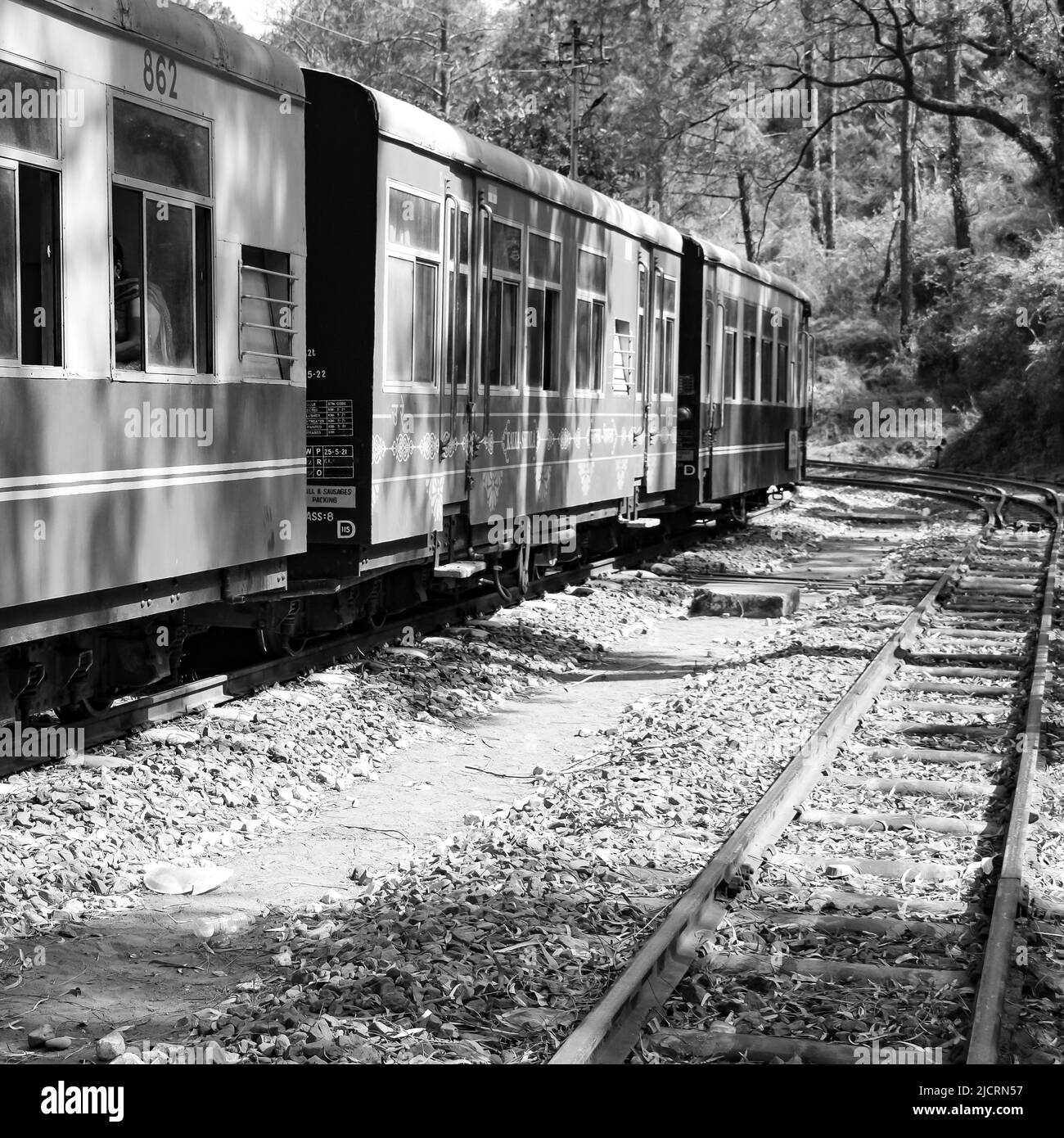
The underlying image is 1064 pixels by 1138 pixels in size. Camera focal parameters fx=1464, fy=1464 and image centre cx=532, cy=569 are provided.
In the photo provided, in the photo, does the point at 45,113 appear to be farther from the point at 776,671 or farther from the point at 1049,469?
the point at 1049,469

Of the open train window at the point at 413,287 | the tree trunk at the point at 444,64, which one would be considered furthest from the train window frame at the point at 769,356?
the tree trunk at the point at 444,64

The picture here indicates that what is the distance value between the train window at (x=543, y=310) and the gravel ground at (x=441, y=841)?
2555 millimetres

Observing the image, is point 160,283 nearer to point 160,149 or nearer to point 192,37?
point 160,149

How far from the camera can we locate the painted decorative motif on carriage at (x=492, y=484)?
1162 centimetres

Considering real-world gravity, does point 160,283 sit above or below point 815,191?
below

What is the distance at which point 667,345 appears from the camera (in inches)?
675

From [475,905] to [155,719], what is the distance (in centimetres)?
324

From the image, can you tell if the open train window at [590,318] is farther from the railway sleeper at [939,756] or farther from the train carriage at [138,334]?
the railway sleeper at [939,756]

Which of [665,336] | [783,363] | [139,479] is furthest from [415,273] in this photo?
[783,363]

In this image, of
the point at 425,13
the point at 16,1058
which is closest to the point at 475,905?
the point at 16,1058

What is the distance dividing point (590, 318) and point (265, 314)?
20.1ft

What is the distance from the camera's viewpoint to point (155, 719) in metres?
8.16

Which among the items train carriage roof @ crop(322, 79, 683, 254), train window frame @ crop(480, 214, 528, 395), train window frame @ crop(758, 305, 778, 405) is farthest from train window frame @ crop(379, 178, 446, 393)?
train window frame @ crop(758, 305, 778, 405)

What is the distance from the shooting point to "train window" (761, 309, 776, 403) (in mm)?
22125
